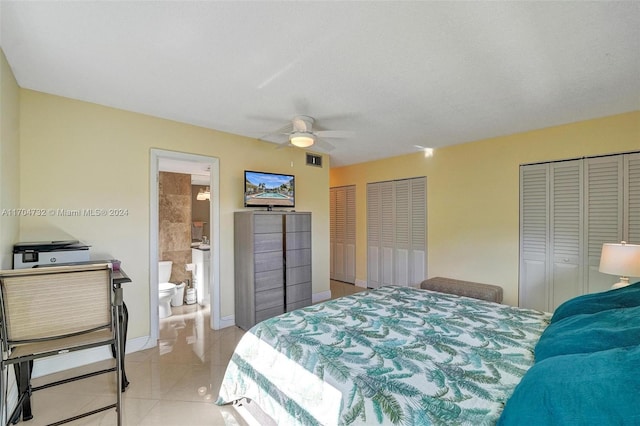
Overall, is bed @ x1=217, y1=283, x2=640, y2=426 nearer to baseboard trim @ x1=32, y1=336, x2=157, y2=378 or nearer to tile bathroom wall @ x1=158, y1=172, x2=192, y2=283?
baseboard trim @ x1=32, y1=336, x2=157, y2=378

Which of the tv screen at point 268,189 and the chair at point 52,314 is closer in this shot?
the chair at point 52,314

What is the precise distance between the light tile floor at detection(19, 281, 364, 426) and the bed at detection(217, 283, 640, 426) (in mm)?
244

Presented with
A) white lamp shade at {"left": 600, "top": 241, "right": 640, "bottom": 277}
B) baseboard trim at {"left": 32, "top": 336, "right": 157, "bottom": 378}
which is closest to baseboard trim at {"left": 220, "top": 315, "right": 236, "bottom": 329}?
baseboard trim at {"left": 32, "top": 336, "right": 157, "bottom": 378}

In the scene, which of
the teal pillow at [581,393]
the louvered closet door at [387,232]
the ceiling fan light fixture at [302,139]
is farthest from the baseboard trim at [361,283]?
the teal pillow at [581,393]

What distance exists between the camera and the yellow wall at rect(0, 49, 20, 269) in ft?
6.38

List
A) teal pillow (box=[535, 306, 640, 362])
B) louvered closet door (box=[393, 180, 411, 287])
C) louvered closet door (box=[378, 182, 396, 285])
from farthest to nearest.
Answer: louvered closet door (box=[378, 182, 396, 285]) < louvered closet door (box=[393, 180, 411, 287]) < teal pillow (box=[535, 306, 640, 362])

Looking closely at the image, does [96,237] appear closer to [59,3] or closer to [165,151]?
[165,151]

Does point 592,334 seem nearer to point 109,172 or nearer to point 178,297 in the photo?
point 109,172

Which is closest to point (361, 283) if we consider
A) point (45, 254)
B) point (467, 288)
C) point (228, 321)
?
point (467, 288)

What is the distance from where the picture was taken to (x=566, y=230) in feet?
11.3

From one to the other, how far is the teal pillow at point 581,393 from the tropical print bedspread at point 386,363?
176 millimetres

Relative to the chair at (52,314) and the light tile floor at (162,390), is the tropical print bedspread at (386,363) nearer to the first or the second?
the light tile floor at (162,390)

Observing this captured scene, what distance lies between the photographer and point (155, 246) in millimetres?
3197

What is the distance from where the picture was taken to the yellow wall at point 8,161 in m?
1.94
